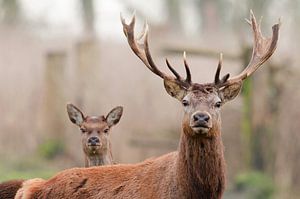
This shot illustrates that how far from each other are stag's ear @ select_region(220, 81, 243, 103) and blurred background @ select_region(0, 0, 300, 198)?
839 cm

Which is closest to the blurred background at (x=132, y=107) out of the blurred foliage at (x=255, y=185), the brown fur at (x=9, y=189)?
the blurred foliage at (x=255, y=185)

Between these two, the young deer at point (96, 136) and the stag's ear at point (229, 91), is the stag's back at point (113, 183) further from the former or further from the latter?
the young deer at point (96, 136)

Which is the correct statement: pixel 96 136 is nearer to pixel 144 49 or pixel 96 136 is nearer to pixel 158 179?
pixel 144 49

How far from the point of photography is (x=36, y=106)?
2144cm

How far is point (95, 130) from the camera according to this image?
40.6ft

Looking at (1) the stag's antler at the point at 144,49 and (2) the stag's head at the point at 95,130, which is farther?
(2) the stag's head at the point at 95,130

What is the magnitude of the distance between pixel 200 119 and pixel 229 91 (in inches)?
30.7

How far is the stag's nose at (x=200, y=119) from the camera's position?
901 centimetres

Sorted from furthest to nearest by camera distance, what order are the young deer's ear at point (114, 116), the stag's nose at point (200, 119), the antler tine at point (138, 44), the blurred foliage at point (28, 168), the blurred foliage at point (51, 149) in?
the blurred foliage at point (51, 149) → the blurred foliage at point (28, 168) → the young deer's ear at point (114, 116) → the antler tine at point (138, 44) → the stag's nose at point (200, 119)

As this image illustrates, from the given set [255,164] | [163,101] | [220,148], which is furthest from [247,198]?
[220,148]

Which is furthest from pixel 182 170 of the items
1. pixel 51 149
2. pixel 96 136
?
pixel 51 149

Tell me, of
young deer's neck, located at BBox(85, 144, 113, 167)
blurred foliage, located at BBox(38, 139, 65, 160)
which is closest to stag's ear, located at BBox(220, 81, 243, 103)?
young deer's neck, located at BBox(85, 144, 113, 167)

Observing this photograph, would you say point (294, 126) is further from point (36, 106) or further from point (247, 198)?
point (36, 106)

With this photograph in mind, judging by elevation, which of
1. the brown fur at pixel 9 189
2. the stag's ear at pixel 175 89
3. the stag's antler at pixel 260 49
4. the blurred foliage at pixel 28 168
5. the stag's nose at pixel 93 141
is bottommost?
the brown fur at pixel 9 189
